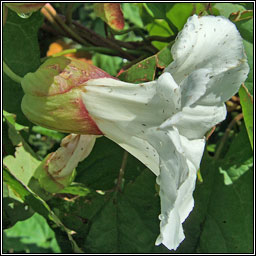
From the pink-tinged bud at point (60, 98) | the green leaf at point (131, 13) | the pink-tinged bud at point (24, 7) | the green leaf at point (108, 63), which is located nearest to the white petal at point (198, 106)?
the pink-tinged bud at point (60, 98)

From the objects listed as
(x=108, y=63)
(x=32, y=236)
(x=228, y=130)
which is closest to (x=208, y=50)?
(x=228, y=130)

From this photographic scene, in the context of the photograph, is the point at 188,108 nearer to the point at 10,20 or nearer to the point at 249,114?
the point at 249,114

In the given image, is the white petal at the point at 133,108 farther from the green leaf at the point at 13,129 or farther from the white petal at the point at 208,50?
the green leaf at the point at 13,129

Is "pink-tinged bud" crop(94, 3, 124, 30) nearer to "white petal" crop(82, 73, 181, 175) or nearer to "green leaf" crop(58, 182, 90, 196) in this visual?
"white petal" crop(82, 73, 181, 175)

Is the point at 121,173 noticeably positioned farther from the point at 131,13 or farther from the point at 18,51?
the point at 131,13

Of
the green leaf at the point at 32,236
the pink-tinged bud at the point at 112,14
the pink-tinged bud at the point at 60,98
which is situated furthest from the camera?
the green leaf at the point at 32,236

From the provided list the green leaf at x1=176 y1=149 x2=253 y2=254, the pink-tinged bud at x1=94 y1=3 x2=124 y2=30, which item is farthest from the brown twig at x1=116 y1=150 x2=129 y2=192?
the pink-tinged bud at x1=94 y1=3 x2=124 y2=30

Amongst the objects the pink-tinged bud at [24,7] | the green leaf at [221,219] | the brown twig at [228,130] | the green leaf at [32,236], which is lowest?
the green leaf at [32,236]
